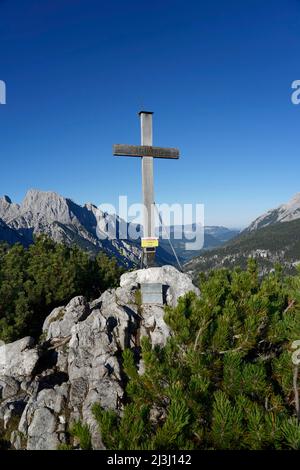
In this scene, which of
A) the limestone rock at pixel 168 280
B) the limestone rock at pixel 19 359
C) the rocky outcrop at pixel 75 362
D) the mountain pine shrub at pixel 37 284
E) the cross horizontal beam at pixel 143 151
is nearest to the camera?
the rocky outcrop at pixel 75 362

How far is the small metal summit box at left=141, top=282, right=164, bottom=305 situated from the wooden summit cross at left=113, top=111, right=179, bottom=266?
1601 millimetres

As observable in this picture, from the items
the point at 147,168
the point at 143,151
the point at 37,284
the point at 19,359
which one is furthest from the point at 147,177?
the point at 19,359

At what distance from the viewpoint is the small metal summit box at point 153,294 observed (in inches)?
408

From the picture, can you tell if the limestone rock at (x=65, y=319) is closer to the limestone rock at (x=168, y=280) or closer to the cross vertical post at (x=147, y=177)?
the limestone rock at (x=168, y=280)

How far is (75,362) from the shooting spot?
28.0 feet

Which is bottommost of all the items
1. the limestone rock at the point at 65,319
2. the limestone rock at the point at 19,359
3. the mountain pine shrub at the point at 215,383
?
the limestone rock at the point at 19,359

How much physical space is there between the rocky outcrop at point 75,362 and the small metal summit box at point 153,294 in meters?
0.17

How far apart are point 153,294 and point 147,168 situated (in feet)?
15.6

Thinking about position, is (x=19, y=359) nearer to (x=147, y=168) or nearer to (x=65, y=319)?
(x=65, y=319)

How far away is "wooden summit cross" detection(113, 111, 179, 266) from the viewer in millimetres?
11539

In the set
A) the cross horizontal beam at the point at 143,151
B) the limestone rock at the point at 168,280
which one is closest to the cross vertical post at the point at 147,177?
the cross horizontal beam at the point at 143,151

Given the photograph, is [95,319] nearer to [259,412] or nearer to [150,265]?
[150,265]

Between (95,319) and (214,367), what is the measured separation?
215 inches
